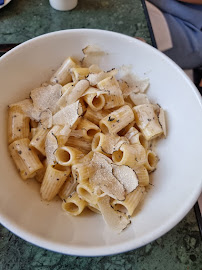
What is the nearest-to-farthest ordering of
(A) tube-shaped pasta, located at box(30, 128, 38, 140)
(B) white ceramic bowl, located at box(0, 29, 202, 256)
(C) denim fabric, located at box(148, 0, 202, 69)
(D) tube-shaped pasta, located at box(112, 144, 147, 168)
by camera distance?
(B) white ceramic bowl, located at box(0, 29, 202, 256), (D) tube-shaped pasta, located at box(112, 144, 147, 168), (A) tube-shaped pasta, located at box(30, 128, 38, 140), (C) denim fabric, located at box(148, 0, 202, 69)

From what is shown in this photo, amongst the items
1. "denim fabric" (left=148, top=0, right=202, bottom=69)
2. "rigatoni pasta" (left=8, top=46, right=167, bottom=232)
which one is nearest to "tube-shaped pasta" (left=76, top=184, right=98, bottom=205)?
"rigatoni pasta" (left=8, top=46, right=167, bottom=232)

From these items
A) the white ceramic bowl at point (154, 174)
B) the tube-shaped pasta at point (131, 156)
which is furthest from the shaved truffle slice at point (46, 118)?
the tube-shaped pasta at point (131, 156)

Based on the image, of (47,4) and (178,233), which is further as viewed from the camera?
(47,4)

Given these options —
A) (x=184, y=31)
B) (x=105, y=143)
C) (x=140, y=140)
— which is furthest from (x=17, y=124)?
(x=184, y=31)

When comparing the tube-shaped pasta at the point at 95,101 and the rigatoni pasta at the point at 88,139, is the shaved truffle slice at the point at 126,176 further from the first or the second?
the tube-shaped pasta at the point at 95,101

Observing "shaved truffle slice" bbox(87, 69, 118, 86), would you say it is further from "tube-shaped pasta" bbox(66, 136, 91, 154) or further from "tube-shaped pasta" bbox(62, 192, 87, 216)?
"tube-shaped pasta" bbox(62, 192, 87, 216)

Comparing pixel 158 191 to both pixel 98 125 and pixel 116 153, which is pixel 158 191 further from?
pixel 98 125

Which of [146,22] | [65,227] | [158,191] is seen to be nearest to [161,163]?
[158,191]
